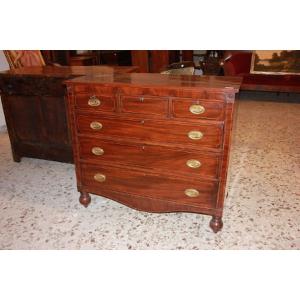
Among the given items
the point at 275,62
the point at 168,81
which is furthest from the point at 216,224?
the point at 275,62

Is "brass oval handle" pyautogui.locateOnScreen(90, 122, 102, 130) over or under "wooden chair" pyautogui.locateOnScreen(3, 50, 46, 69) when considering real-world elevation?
under

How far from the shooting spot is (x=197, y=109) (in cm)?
189

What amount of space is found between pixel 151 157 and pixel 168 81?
0.58 m

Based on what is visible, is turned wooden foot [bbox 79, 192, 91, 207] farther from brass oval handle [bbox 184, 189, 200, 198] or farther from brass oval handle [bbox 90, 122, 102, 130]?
brass oval handle [bbox 184, 189, 200, 198]

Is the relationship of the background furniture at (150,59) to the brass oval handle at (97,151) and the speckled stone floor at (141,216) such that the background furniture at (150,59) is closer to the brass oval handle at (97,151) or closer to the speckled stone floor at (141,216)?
the speckled stone floor at (141,216)

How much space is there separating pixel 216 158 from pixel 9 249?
1.63 m

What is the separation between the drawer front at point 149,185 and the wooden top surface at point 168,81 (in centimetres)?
68

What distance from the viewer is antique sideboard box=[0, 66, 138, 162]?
3.00m

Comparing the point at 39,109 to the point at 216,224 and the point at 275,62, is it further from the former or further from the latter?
the point at 275,62

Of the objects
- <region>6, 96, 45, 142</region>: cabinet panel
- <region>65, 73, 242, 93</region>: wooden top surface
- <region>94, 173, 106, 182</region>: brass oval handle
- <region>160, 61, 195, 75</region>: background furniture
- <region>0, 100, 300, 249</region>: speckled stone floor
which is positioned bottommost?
<region>0, 100, 300, 249</region>: speckled stone floor

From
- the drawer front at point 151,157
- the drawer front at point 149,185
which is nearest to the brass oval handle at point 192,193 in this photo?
the drawer front at point 149,185

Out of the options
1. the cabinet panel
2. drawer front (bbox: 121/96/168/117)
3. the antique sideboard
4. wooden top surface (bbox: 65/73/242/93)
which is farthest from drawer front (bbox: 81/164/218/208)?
the cabinet panel

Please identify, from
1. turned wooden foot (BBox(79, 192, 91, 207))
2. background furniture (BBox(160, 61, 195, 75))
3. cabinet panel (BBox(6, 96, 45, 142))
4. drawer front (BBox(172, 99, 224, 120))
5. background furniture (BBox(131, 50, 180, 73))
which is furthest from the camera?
background furniture (BBox(131, 50, 180, 73))
